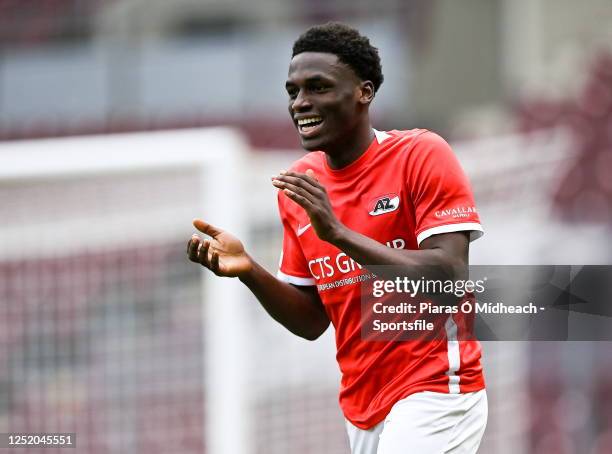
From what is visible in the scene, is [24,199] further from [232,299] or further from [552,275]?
[552,275]

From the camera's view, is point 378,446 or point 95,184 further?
point 95,184

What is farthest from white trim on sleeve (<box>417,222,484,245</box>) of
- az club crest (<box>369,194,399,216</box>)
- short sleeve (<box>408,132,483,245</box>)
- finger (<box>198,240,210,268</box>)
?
finger (<box>198,240,210,268</box>)

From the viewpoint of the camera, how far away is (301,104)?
10.9 feet

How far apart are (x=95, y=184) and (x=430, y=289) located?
2.91 metres

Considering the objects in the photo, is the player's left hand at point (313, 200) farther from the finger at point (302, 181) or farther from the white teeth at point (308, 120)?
the white teeth at point (308, 120)

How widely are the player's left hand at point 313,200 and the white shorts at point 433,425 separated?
1.91ft

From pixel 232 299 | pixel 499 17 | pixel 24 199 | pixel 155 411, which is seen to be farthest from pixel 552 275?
pixel 499 17

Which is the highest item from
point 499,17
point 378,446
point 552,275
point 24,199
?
point 499,17

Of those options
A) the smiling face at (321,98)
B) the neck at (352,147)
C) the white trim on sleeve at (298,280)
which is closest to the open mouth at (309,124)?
the smiling face at (321,98)

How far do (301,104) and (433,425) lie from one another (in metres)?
1.00

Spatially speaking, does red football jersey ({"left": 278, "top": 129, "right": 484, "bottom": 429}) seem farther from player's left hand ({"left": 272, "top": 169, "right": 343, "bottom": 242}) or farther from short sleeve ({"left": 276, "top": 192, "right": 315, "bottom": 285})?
player's left hand ({"left": 272, "top": 169, "right": 343, "bottom": 242})

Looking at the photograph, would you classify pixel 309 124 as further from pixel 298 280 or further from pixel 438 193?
pixel 298 280

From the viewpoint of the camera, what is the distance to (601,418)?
25.7 ft

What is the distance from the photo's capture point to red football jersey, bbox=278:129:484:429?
3.23 m
